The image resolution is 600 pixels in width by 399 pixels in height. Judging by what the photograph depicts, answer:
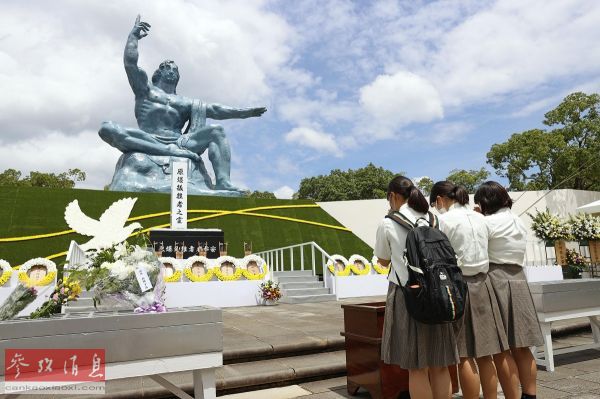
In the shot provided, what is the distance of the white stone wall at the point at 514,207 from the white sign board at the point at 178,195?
27.7 feet

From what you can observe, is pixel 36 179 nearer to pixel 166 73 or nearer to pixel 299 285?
pixel 166 73

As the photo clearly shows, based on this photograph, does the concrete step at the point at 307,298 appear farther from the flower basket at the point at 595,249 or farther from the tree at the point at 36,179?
the tree at the point at 36,179

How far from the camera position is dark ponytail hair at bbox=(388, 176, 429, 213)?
2.67 m

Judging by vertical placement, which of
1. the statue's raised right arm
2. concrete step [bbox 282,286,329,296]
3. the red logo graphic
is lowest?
concrete step [bbox 282,286,329,296]

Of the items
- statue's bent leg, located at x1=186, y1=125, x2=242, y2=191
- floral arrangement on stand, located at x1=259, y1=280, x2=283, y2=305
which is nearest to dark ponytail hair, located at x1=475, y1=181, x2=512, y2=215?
floral arrangement on stand, located at x1=259, y1=280, x2=283, y2=305

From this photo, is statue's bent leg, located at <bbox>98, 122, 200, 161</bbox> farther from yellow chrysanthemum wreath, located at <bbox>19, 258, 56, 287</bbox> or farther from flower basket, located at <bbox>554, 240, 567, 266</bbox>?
flower basket, located at <bbox>554, 240, 567, 266</bbox>

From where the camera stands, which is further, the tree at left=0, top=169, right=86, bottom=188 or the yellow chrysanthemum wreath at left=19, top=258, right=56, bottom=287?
the tree at left=0, top=169, right=86, bottom=188

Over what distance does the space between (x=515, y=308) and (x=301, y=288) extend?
745cm

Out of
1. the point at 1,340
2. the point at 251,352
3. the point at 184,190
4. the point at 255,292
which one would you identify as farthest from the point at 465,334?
the point at 184,190

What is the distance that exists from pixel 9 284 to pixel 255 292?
15.1ft

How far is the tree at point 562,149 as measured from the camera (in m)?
20.6

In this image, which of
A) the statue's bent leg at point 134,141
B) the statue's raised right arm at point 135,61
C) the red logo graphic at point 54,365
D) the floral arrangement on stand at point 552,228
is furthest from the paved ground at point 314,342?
the statue's raised right arm at point 135,61

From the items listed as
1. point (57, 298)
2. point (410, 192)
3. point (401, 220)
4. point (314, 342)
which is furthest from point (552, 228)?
point (57, 298)

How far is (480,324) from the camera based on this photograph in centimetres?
278
